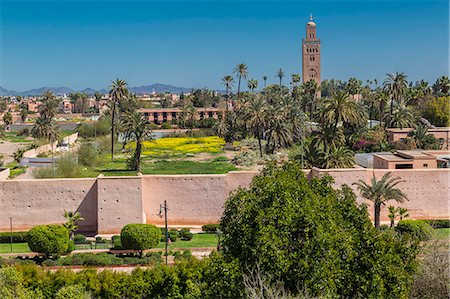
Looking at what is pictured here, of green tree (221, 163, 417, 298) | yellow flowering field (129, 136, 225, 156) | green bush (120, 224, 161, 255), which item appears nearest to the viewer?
green tree (221, 163, 417, 298)

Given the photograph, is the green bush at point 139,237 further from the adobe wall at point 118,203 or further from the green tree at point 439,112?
the green tree at point 439,112

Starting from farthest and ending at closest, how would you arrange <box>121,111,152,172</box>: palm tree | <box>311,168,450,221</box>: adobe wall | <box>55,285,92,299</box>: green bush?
1. <box>121,111,152,172</box>: palm tree
2. <box>311,168,450,221</box>: adobe wall
3. <box>55,285,92,299</box>: green bush

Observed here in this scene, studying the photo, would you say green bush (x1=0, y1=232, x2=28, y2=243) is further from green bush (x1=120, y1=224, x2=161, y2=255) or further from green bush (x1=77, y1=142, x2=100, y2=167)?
green bush (x1=77, y1=142, x2=100, y2=167)

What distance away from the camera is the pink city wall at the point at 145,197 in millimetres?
24703

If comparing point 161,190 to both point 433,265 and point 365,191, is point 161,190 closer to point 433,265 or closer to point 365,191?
point 365,191

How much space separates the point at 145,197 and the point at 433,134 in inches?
1219

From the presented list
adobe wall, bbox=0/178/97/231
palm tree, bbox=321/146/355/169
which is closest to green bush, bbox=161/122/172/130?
palm tree, bbox=321/146/355/169

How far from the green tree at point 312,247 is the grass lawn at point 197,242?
10.2 meters

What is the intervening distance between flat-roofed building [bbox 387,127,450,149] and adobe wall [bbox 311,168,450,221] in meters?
22.2

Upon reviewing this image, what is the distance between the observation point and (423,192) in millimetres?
25797

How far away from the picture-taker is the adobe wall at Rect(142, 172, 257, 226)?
25328mm

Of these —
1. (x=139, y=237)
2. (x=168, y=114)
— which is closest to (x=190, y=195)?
(x=139, y=237)

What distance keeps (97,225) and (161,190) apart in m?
3.31

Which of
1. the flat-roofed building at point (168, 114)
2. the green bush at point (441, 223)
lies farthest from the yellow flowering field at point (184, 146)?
the green bush at point (441, 223)
